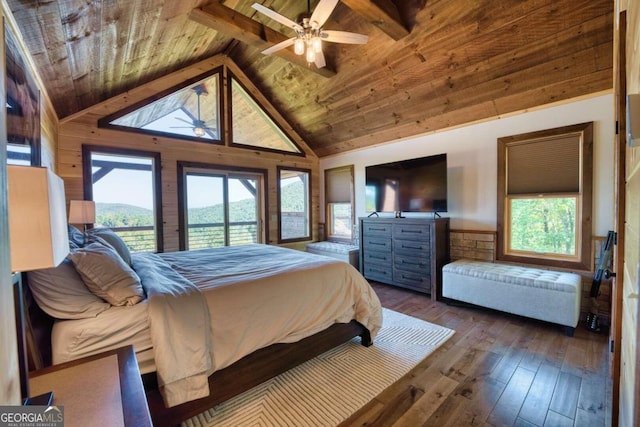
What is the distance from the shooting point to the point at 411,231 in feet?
13.1

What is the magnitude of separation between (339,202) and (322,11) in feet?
12.7

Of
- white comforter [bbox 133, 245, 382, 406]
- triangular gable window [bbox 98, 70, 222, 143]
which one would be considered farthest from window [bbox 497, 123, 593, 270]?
triangular gable window [bbox 98, 70, 222, 143]

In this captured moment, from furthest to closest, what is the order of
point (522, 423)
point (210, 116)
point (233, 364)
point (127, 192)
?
point (210, 116) < point (127, 192) < point (233, 364) < point (522, 423)

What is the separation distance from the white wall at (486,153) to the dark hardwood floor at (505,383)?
4.79 feet

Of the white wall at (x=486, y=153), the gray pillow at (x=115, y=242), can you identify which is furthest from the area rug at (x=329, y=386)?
the white wall at (x=486, y=153)

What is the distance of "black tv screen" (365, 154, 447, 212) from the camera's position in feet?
12.9

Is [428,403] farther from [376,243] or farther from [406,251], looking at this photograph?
[376,243]

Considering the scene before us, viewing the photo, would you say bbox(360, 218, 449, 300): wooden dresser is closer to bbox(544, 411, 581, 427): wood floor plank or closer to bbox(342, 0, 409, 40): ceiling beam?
bbox(544, 411, 581, 427): wood floor plank

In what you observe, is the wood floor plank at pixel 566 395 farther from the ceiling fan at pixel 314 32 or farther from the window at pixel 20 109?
the window at pixel 20 109

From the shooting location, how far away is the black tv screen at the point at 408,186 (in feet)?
12.9

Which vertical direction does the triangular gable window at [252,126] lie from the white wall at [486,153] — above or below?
above

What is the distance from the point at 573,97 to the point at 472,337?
9.67 ft

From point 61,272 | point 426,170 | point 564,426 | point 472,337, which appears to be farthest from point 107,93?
point 564,426

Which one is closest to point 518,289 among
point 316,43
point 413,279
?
point 413,279
